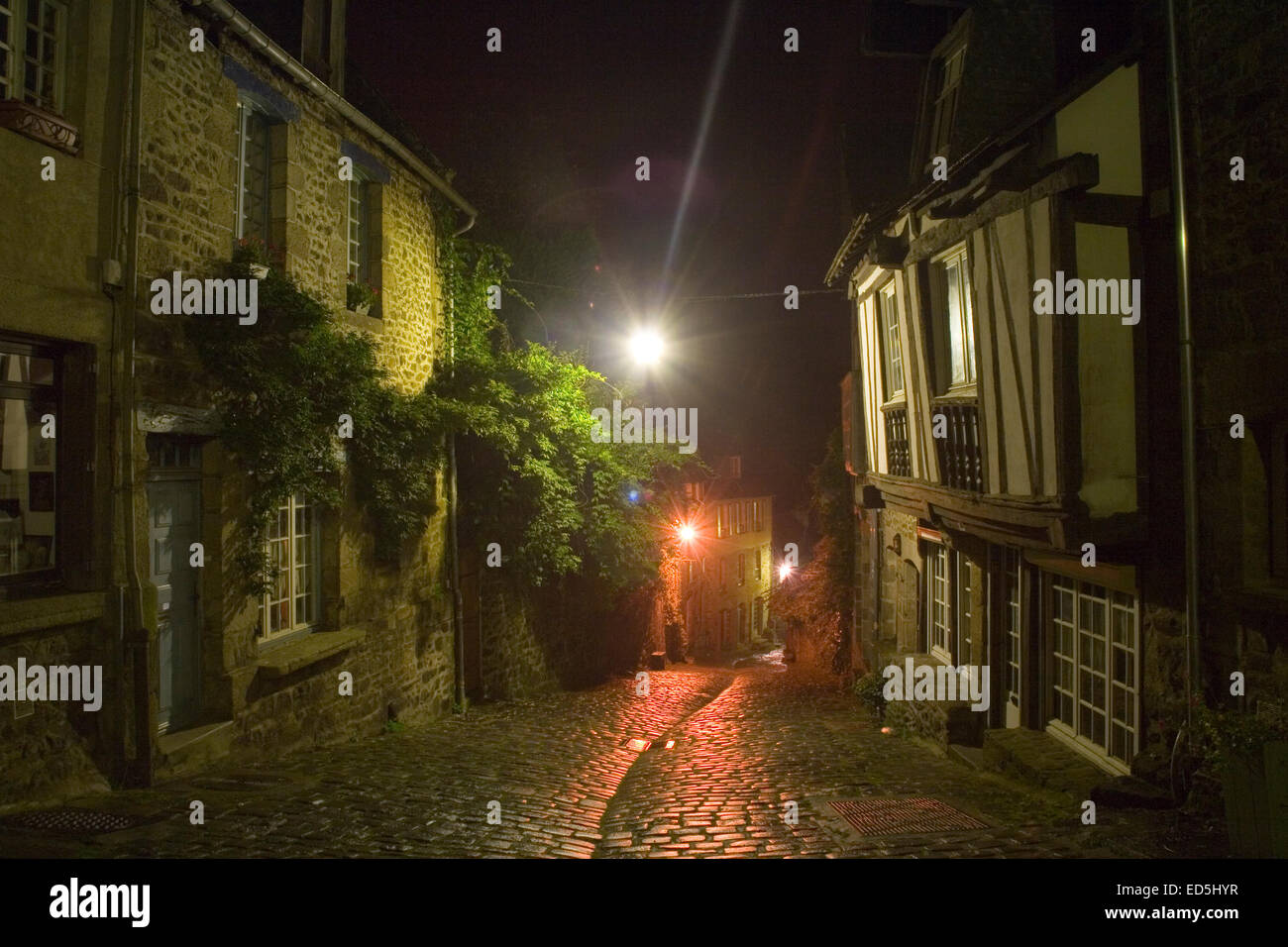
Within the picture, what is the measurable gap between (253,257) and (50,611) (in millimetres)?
3218

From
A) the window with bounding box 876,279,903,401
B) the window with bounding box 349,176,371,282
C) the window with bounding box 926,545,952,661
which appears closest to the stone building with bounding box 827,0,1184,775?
the window with bounding box 926,545,952,661

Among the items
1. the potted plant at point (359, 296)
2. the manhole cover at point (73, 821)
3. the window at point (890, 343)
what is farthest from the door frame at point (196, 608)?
the window at point (890, 343)

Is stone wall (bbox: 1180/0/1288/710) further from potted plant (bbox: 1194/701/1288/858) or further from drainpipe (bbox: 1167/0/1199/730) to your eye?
potted plant (bbox: 1194/701/1288/858)

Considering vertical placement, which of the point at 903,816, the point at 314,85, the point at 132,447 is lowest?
the point at 903,816

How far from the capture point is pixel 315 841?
4875 millimetres

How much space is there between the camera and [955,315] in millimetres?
8555

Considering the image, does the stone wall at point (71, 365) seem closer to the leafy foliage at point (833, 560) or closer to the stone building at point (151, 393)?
the stone building at point (151, 393)

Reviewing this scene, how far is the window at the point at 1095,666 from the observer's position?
21.6ft

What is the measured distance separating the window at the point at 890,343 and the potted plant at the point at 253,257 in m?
6.95

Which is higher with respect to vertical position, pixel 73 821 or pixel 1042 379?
pixel 1042 379

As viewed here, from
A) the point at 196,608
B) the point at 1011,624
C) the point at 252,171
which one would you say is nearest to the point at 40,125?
the point at 252,171

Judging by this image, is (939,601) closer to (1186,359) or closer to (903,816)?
(903,816)
